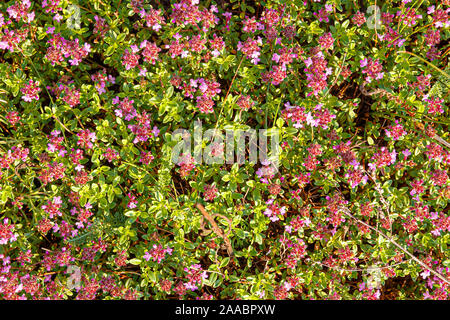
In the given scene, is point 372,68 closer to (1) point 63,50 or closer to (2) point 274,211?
(2) point 274,211

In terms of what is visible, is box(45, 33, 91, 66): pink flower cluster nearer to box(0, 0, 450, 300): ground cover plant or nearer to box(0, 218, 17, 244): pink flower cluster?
box(0, 0, 450, 300): ground cover plant

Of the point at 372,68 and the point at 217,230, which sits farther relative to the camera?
the point at 372,68

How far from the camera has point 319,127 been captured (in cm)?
384

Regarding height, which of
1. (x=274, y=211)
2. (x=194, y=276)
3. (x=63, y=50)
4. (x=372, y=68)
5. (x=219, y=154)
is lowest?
(x=194, y=276)

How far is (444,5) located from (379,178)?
221 cm

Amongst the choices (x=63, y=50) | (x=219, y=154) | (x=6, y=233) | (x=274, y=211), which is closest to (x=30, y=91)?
(x=63, y=50)

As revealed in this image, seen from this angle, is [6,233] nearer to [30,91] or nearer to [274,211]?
[30,91]

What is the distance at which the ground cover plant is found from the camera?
3.59m

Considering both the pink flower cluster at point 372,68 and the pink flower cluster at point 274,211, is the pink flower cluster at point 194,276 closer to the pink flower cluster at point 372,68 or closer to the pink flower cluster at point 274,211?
the pink flower cluster at point 274,211

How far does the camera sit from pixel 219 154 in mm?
3533

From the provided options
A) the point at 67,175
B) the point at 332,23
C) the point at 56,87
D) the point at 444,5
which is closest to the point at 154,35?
the point at 56,87

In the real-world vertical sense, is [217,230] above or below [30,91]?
below

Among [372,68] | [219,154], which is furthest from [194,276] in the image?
[372,68]

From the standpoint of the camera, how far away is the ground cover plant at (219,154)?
3.59 meters
